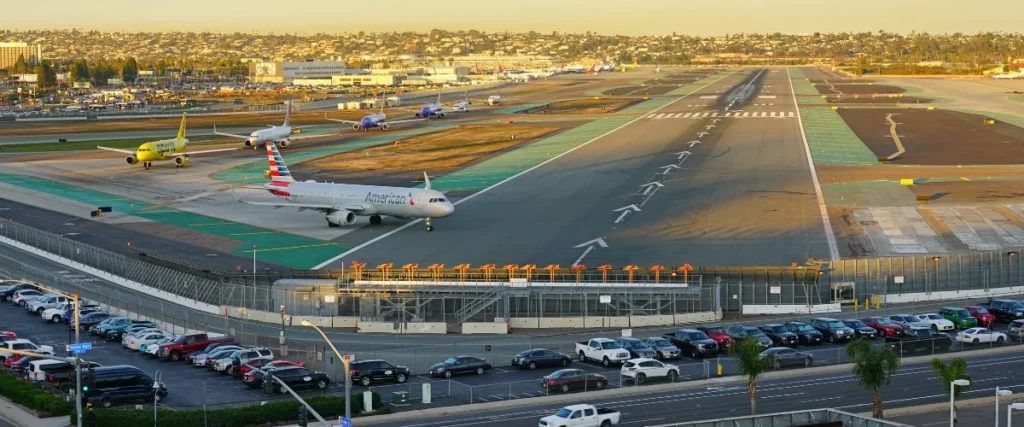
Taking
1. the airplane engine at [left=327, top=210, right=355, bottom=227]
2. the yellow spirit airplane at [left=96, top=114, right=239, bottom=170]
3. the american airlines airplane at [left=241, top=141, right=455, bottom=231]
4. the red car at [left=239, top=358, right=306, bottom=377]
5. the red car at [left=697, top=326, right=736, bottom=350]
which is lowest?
the red car at [left=697, top=326, right=736, bottom=350]

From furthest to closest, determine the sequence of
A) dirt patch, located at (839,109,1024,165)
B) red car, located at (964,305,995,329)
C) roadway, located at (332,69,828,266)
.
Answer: dirt patch, located at (839,109,1024,165), roadway, located at (332,69,828,266), red car, located at (964,305,995,329)

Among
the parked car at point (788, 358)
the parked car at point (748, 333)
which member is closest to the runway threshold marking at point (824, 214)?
the parked car at point (748, 333)

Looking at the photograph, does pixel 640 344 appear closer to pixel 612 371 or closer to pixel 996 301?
pixel 612 371

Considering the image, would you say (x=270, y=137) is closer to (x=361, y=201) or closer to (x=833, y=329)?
(x=361, y=201)

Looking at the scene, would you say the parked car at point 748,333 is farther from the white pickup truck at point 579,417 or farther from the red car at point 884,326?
the white pickup truck at point 579,417

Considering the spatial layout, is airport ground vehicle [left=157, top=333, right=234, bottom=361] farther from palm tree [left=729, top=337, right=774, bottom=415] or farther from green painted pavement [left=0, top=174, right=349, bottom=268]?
palm tree [left=729, top=337, right=774, bottom=415]

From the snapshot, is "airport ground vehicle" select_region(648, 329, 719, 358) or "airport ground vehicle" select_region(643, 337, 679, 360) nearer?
"airport ground vehicle" select_region(643, 337, 679, 360)

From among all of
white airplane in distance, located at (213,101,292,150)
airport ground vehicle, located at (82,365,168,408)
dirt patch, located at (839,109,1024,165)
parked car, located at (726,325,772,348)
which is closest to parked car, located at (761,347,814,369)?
parked car, located at (726,325,772,348)
